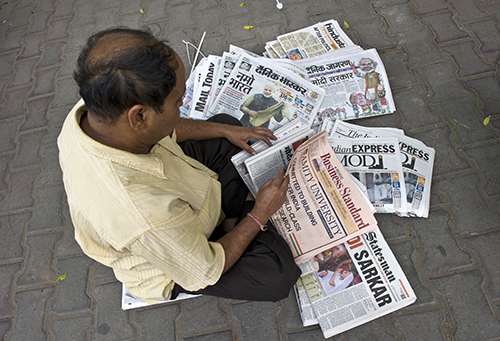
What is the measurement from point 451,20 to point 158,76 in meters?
2.20

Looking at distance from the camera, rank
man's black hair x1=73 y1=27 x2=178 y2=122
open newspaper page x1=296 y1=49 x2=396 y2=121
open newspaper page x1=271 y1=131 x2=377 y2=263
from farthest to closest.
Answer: open newspaper page x1=296 y1=49 x2=396 y2=121, open newspaper page x1=271 y1=131 x2=377 y2=263, man's black hair x1=73 y1=27 x2=178 y2=122

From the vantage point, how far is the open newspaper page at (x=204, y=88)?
6.79ft

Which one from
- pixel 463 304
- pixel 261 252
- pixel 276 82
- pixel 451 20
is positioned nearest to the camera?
pixel 261 252

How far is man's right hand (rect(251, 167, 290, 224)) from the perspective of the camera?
135cm

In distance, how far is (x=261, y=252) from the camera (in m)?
1.36

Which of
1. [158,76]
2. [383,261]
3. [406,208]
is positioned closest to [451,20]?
[406,208]

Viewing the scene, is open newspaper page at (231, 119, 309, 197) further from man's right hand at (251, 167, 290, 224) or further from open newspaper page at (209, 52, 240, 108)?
open newspaper page at (209, 52, 240, 108)

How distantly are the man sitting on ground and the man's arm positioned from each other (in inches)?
10.2

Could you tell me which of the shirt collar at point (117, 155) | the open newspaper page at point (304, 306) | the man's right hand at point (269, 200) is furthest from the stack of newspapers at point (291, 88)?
the shirt collar at point (117, 155)

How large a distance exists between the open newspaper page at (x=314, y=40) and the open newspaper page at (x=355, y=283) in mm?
1271

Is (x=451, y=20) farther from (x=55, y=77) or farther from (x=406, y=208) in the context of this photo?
(x=55, y=77)

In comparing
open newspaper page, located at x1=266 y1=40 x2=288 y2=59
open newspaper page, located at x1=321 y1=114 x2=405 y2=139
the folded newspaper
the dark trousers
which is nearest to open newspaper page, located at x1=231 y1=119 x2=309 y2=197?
the folded newspaper

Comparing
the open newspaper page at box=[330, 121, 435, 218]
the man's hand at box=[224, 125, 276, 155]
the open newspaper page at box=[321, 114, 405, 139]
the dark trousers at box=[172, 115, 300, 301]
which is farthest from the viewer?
the open newspaper page at box=[321, 114, 405, 139]

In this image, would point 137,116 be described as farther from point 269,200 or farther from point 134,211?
point 269,200
